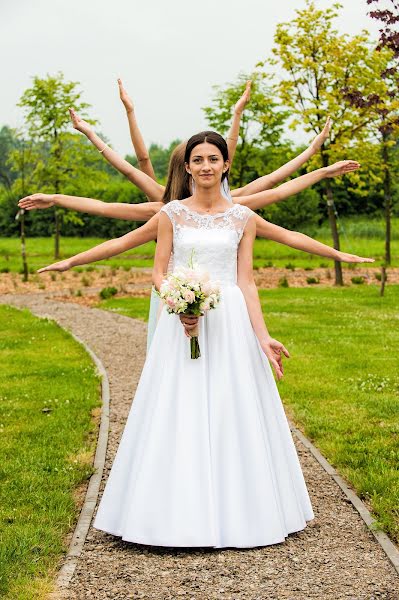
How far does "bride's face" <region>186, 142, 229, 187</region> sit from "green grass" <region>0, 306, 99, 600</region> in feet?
8.41

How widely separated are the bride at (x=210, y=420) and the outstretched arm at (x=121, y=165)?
0.90m

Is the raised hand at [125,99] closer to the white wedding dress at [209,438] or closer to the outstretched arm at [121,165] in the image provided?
the outstretched arm at [121,165]

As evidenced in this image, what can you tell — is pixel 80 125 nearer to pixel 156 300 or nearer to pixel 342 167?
pixel 156 300

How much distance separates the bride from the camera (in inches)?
211

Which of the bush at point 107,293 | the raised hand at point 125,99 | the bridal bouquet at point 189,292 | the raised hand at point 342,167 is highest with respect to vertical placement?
the raised hand at point 125,99

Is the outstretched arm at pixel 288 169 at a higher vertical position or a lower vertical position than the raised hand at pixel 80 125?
lower

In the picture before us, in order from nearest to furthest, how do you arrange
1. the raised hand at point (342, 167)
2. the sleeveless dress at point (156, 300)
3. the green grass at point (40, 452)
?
the green grass at point (40, 452) < the sleeveless dress at point (156, 300) < the raised hand at point (342, 167)

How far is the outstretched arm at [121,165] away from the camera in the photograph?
652 centimetres

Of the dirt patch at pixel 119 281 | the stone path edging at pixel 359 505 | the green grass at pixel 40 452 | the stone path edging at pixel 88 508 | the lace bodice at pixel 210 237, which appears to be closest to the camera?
the stone path edging at pixel 88 508

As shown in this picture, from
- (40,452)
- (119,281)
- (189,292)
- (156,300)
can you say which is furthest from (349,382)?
(119,281)

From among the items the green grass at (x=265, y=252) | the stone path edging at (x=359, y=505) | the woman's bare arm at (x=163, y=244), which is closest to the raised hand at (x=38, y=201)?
the woman's bare arm at (x=163, y=244)

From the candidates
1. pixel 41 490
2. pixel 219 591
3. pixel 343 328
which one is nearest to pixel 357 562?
pixel 219 591

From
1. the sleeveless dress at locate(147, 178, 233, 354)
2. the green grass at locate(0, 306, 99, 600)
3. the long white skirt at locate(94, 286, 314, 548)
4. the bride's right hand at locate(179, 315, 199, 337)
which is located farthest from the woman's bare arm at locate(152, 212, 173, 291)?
the green grass at locate(0, 306, 99, 600)

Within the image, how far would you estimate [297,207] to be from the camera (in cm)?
4794
